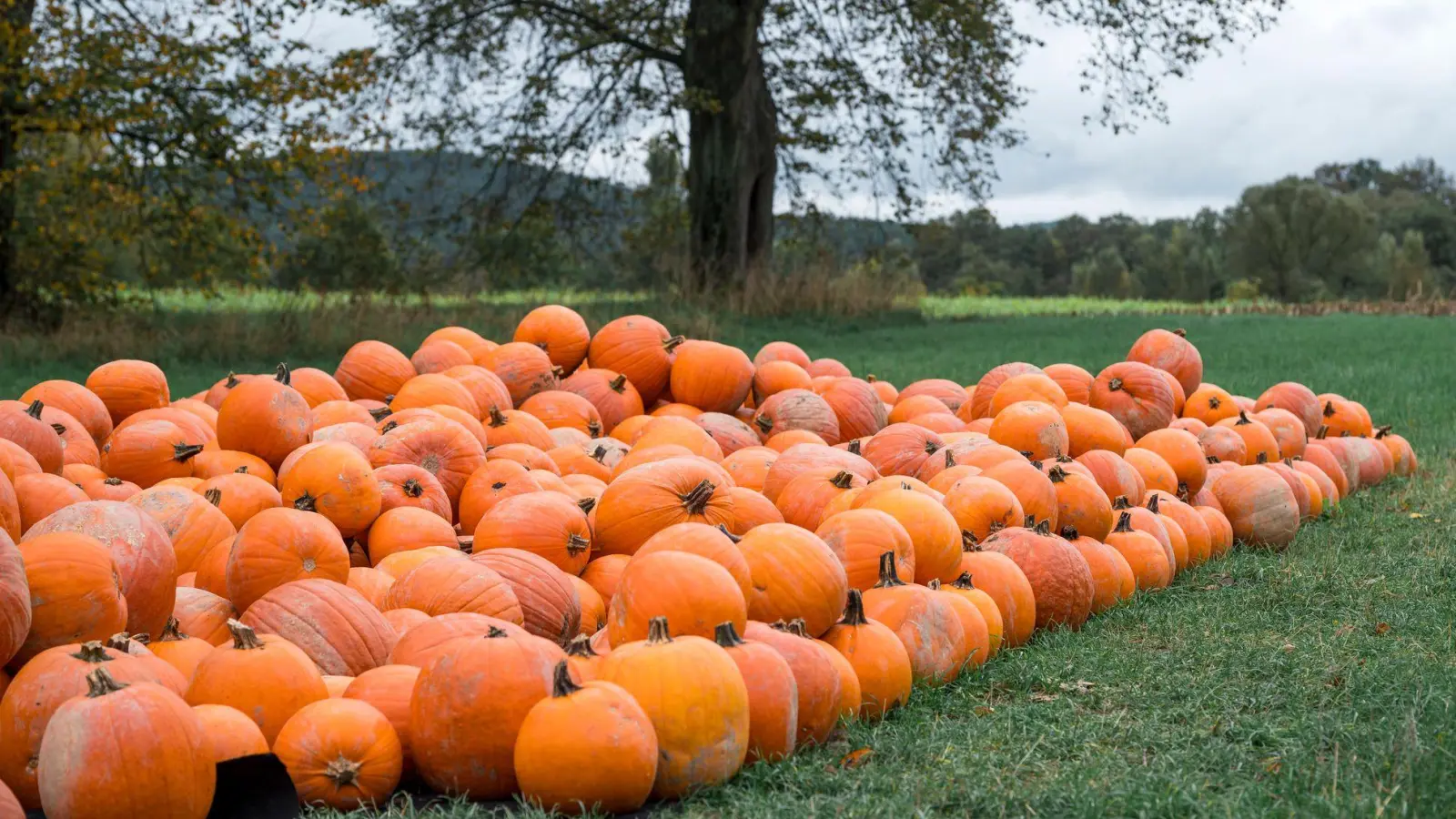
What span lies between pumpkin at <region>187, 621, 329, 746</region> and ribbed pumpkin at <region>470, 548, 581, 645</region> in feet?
2.03

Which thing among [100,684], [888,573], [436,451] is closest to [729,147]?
[436,451]

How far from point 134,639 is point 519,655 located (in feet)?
2.79

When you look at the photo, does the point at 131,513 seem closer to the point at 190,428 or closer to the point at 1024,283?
the point at 190,428

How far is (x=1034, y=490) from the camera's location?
150 inches

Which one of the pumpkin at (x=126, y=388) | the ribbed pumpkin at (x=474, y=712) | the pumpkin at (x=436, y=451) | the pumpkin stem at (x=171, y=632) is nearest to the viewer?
the ribbed pumpkin at (x=474, y=712)

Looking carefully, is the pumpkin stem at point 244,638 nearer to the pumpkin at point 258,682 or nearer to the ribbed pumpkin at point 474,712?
the pumpkin at point 258,682

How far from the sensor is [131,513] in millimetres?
2801

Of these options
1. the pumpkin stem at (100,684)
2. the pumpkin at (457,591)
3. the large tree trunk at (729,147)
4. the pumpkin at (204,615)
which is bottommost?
the pumpkin at (204,615)

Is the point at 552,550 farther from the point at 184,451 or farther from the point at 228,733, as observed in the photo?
the point at 184,451

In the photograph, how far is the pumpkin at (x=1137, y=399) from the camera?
209 inches

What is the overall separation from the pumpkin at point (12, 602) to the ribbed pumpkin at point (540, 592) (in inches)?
38.8

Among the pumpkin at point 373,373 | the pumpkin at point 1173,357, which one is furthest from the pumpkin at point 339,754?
the pumpkin at point 1173,357

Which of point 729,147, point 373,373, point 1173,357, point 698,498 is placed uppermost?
point 729,147

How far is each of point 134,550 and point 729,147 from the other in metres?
14.5
